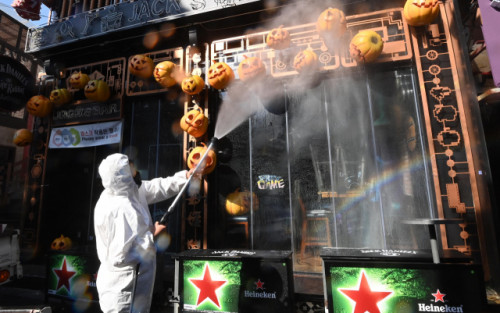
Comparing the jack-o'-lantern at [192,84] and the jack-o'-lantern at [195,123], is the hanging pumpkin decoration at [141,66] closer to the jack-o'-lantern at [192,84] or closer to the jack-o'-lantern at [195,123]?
the jack-o'-lantern at [192,84]

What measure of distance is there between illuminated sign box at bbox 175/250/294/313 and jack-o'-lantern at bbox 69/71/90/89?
6.89 m

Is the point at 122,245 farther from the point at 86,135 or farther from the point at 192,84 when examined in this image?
the point at 86,135

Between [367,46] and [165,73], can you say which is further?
[165,73]

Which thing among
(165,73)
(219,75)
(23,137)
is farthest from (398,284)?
(23,137)

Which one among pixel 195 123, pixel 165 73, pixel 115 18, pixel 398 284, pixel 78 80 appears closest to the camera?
pixel 398 284

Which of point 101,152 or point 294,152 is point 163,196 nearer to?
point 294,152

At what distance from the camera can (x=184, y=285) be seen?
12.2ft

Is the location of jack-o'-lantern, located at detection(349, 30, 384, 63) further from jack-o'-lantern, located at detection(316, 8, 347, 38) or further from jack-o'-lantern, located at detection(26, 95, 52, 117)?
jack-o'-lantern, located at detection(26, 95, 52, 117)

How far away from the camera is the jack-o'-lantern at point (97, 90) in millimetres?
7461

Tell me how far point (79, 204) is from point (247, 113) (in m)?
6.35

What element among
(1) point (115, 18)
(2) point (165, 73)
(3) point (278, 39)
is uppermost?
(1) point (115, 18)

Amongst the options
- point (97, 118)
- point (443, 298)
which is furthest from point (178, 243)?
point (443, 298)

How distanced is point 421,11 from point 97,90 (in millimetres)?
8551

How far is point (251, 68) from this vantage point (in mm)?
6348
